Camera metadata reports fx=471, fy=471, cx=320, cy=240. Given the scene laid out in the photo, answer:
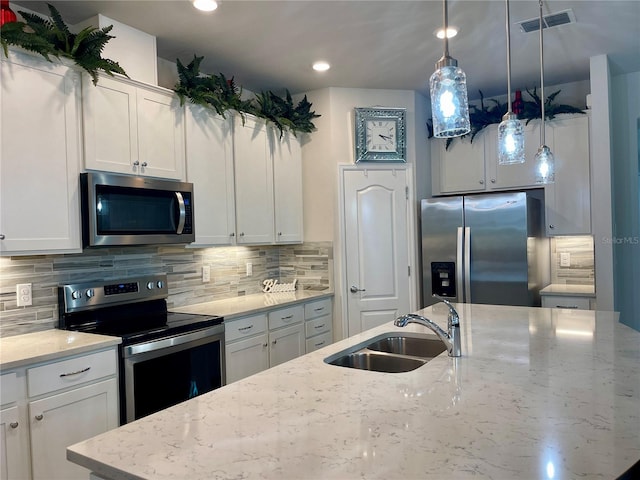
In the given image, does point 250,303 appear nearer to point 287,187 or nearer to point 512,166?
point 287,187

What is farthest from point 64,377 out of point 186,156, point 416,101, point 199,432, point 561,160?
point 561,160

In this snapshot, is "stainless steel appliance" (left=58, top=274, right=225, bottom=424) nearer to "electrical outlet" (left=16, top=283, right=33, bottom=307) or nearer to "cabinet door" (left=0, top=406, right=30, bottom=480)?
"electrical outlet" (left=16, top=283, right=33, bottom=307)

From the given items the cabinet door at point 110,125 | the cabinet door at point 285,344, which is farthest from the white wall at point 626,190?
the cabinet door at point 110,125

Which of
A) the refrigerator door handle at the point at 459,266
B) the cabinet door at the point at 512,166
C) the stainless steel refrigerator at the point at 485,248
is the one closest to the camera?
the stainless steel refrigerator at the point at 485,248

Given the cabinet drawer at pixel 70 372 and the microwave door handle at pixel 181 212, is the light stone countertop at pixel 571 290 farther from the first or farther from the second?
the cabinet drawer at pixel 70 372

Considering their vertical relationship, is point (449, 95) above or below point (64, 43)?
below

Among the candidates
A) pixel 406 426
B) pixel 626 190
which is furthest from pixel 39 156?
pixel 626 190

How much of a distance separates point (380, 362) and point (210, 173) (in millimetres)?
1851

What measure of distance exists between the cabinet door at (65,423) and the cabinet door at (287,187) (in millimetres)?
1961

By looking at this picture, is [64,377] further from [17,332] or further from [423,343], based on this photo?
[423,343]

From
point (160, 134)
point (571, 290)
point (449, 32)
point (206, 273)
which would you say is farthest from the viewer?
point (571, 290)

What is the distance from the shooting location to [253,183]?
3.64 metres

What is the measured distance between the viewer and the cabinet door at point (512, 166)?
13.4 ft

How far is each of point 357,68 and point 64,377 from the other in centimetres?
289
